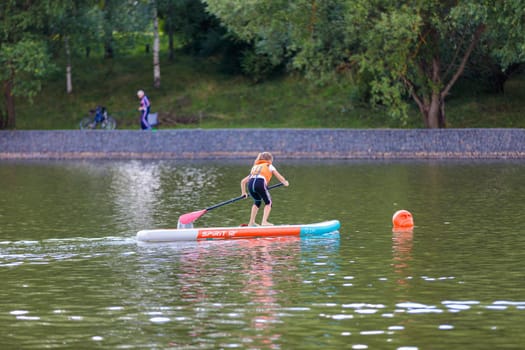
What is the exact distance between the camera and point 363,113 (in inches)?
1976

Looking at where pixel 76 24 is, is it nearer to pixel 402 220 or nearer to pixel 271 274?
pixel 402 220

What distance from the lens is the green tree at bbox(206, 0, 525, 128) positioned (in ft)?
128

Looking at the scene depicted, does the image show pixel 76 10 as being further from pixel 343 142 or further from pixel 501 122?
pixel 501 122

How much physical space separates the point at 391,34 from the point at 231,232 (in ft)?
72.4

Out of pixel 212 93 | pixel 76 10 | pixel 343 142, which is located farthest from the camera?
pixel 212 93

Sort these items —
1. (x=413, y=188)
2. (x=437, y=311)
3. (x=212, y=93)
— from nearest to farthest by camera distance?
1. (x=437, y=311)
2. (x=413, y=188)
3. (x=212, y=93)

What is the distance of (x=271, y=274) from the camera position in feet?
48.9

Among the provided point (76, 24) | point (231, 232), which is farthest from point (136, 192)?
point (76, 24)

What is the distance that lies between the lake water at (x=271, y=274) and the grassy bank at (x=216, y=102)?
20.8 meters

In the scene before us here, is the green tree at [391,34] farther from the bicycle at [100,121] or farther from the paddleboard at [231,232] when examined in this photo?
the paddleboard at [231,232]

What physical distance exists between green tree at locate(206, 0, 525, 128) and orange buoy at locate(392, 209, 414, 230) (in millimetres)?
19529

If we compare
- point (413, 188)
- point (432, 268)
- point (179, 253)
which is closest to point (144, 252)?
point (179, 253)

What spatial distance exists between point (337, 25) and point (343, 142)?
487 cm

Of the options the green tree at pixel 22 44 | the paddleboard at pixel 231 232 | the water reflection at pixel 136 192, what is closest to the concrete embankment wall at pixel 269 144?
the water reflection at pixel 136 192
